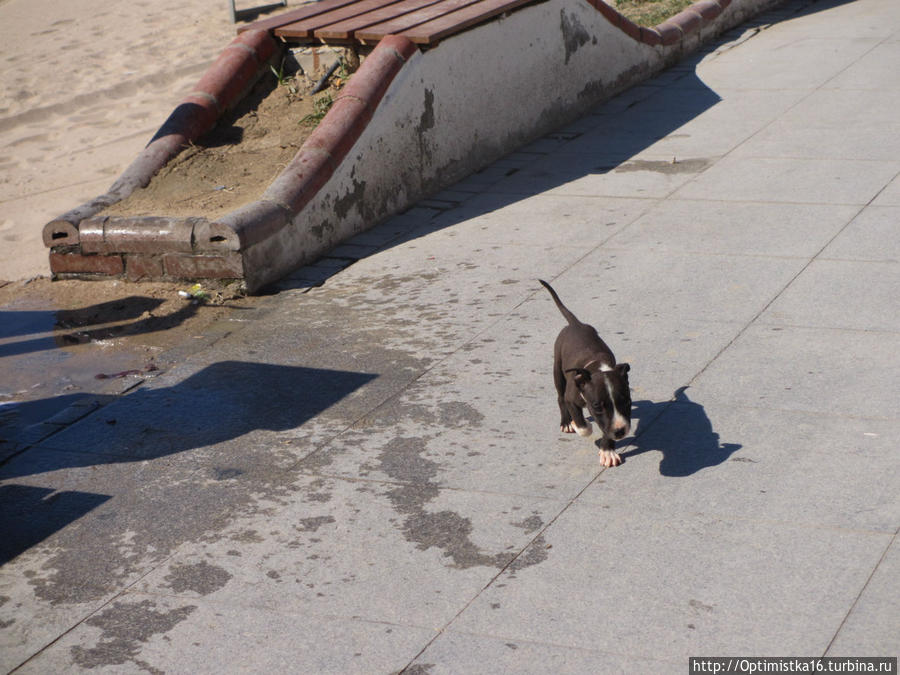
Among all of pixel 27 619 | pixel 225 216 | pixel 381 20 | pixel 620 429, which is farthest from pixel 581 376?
pixel 381 20

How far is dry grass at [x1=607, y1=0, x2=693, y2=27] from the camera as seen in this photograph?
50.6 ft

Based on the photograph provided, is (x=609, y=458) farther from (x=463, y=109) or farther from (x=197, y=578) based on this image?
(x=463, y=109)

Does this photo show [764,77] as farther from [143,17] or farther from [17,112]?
[143,17]

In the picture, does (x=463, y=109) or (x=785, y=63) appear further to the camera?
(x=785, y=63)

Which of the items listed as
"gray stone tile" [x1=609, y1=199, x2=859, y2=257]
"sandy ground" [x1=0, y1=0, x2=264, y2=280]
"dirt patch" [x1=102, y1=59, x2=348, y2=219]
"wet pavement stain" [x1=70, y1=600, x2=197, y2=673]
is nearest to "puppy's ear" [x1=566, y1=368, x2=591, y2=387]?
"wet pavement stain" [x1=70, y1=600, x2=197, y2=673]

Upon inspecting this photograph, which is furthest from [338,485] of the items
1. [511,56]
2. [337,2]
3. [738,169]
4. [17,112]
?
[17,112]

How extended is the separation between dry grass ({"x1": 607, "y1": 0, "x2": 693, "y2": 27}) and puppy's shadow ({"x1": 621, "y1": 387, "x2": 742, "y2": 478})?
991 centimetres

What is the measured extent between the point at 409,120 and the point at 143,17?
12.2 meters

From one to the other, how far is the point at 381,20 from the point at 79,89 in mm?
7919

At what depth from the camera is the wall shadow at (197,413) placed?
6527mm

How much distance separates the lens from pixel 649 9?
16188 mm

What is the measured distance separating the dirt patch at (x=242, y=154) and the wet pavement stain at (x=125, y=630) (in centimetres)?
464

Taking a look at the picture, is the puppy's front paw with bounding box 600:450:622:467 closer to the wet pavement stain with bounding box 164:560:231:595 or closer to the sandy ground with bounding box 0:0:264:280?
the wet pavement stain with bounding box 164:560:231:595

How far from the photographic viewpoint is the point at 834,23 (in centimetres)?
1598
